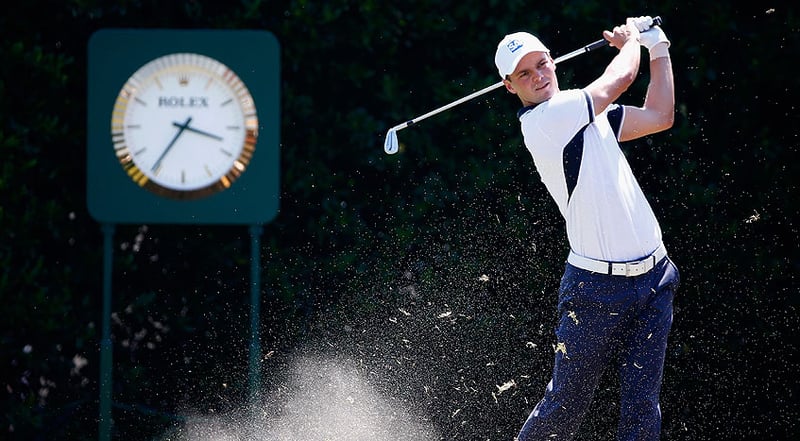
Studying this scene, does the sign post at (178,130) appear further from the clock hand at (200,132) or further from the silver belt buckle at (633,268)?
the silver belt buckle at (633,268)

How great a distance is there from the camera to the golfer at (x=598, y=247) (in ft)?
13.4

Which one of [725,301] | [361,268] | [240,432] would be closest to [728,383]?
[725,301]

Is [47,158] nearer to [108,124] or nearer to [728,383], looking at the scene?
[108,124]

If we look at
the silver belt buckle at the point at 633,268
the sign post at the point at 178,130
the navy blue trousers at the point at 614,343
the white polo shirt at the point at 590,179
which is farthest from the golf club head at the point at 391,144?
the silver belt buckle at the point at 633,268

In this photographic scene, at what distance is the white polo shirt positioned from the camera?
4059 millimetres

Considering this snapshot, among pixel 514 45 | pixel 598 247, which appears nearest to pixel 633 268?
pixel 598 247

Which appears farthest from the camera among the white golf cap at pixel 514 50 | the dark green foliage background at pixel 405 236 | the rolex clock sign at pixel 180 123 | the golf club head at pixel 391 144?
the dark green foliage background at pixel 405 236

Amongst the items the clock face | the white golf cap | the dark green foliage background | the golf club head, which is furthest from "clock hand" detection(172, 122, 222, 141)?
the white golf cap

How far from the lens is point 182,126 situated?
17.5ft

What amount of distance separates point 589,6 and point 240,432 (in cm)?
215

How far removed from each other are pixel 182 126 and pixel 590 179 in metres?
1.89

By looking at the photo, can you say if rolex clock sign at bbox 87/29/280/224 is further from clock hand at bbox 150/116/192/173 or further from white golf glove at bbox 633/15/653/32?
white golf glove at bbox 633/15/653/32

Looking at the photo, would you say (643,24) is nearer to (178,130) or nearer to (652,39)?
(652,39)

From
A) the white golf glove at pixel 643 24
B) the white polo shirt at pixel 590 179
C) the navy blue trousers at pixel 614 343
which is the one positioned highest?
the white golf glove at pixel 643 24
